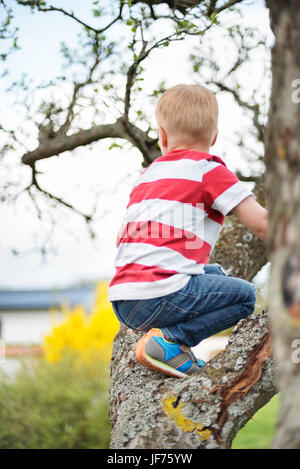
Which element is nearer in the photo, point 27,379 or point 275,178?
point 275,178

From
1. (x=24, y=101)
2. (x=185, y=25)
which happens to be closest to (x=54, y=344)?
(x=24, y=101)

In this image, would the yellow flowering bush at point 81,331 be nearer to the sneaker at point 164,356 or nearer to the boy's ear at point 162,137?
the sneaker at point 164,356

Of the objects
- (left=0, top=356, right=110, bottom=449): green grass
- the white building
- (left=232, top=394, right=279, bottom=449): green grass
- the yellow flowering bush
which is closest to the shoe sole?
(left=0, top=356, right=110, bottom=449): green grass

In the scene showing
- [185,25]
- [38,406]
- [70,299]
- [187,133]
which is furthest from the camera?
[70,299]

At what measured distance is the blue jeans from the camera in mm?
1893

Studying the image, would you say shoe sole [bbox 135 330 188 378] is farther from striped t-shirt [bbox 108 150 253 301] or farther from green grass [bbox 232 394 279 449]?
green grass [bbox 232 394 279 449]

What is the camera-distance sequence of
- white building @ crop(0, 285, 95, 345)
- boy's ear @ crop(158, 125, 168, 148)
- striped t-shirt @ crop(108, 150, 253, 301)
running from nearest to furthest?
striped t-shirt @ crop(108, 150, 253, 301) → boy's ear @ crop(158, 125, 168, 148) → white building @ crop(0, 285, 95, 345)

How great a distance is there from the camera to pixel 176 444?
163cm

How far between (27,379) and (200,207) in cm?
555

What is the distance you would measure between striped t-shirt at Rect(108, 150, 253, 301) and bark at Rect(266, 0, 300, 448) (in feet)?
2.53

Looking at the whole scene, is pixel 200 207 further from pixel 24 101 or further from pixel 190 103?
pixel 24 101

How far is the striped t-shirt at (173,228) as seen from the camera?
1.84 m

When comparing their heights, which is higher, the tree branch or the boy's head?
the tree branch

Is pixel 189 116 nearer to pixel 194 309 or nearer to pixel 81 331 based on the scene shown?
pixel 194 309
